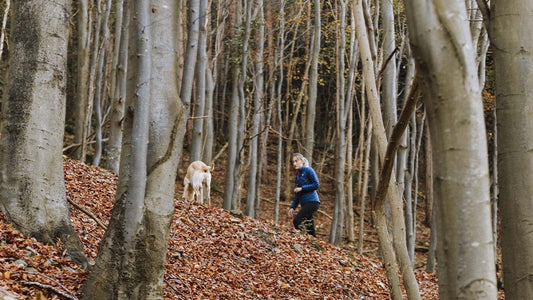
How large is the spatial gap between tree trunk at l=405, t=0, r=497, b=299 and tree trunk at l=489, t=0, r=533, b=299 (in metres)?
1.03

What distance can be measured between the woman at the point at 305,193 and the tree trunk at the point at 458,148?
30.2 feet

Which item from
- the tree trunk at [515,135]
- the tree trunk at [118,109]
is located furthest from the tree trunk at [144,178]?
the tree trunk at [118,109]

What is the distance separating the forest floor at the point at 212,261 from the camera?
4.68m

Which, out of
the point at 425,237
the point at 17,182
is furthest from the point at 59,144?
the point at 425,237

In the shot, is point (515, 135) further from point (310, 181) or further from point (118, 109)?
point (118, 109)

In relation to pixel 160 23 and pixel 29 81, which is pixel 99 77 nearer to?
pixel 29 81

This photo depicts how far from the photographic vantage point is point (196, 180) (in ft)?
38.0

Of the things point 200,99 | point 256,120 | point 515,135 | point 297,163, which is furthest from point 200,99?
point 515,135

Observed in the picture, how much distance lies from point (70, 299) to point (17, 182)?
145 centimetres

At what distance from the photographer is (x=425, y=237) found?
2123cm

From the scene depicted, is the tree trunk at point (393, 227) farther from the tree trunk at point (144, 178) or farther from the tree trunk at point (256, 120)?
the tree trunk at point (256, 120)

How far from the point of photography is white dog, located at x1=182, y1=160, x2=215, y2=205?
11.5 m

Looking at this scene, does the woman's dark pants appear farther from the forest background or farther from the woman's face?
the forest background

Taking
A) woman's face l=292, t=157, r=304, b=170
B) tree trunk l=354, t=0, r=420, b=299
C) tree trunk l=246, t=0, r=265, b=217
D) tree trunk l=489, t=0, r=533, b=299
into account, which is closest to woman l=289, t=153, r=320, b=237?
woman's face l=292, t=157, r=304, b=170
